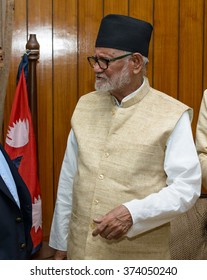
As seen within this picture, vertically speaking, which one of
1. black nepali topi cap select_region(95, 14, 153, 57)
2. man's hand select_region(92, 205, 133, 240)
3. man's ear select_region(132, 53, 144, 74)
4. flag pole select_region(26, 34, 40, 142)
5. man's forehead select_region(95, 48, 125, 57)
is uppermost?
black nepali topi cap select_region(95, 14, 153, 57)

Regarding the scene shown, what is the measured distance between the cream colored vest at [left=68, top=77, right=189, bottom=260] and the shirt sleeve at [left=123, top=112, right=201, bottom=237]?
0.04 metres

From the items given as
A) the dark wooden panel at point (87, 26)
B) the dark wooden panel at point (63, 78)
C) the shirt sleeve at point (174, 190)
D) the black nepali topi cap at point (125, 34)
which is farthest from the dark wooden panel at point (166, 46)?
the shirt sleeve at point (174, 190)

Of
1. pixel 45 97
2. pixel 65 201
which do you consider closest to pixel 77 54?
pixel 45 97

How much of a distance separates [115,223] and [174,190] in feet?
0.85

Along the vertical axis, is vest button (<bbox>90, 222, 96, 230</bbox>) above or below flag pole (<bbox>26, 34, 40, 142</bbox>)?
below

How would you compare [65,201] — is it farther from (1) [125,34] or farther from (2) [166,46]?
(2) [166,46]

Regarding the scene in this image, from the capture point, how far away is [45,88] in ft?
10.9

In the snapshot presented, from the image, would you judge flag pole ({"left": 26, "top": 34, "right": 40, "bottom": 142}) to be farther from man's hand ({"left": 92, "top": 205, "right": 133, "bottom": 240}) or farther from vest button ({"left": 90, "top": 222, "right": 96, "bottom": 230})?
man's hand ({"left": 92, "top": 205, "right": 133, "bottom": 240})

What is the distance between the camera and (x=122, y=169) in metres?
1.91

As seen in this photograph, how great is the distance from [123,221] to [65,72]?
5.82 ft

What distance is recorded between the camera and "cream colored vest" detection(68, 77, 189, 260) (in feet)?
6.24

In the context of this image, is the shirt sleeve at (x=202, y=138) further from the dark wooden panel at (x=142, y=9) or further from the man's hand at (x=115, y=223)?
the dark wooden panel at (x=142, y=9)

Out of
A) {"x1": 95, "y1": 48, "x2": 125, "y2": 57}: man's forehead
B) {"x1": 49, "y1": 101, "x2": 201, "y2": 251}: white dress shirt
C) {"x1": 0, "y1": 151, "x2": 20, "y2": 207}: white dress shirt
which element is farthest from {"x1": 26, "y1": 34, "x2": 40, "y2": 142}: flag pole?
{"x1": 49, "y1": 101, "x2": 201, "y2": 251}: white dress shirt
